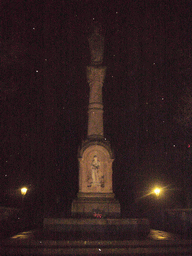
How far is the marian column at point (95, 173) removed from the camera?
12867 mm

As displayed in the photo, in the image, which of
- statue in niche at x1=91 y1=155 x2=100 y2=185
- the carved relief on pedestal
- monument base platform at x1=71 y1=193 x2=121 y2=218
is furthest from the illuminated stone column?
monument base platform at x1=71 y1=193 x2=121 y2=218

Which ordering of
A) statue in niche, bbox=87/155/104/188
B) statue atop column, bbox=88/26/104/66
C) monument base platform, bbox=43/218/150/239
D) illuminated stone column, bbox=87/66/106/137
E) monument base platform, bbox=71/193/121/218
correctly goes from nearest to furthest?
monument base platform, bbox=43/218/150/239
monument base platform, bbox=71/193/121/218
statue in niche, bbox=87/155/104/188
illuminated stone column, bbox=87/66/106/137
statue atop column, bbox=88/26/104/66

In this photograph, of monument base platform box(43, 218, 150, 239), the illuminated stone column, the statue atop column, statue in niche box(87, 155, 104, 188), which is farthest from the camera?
the statue atop column

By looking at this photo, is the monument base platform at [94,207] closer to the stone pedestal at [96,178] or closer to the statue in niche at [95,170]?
the stone pedestal at [96,178]

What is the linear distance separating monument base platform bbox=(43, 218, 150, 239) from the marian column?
3.62 feet

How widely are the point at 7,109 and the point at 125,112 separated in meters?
11.6

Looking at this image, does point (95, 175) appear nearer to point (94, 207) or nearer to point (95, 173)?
point (95, 173)

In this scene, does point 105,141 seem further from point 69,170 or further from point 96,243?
point 69,170

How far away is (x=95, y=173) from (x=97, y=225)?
2769 millimetres

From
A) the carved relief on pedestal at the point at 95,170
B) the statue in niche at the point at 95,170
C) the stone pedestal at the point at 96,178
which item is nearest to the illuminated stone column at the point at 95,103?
the stone pedestal at the point at 96,178

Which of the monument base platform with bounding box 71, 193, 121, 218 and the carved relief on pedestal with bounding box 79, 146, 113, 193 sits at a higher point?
the carved relief on pedestal with bounding box 79, 146, 113, 193

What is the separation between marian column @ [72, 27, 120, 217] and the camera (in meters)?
12.9

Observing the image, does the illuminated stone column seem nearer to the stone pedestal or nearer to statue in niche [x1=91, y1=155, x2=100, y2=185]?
the stone pedestal

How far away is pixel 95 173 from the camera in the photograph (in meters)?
13.4
